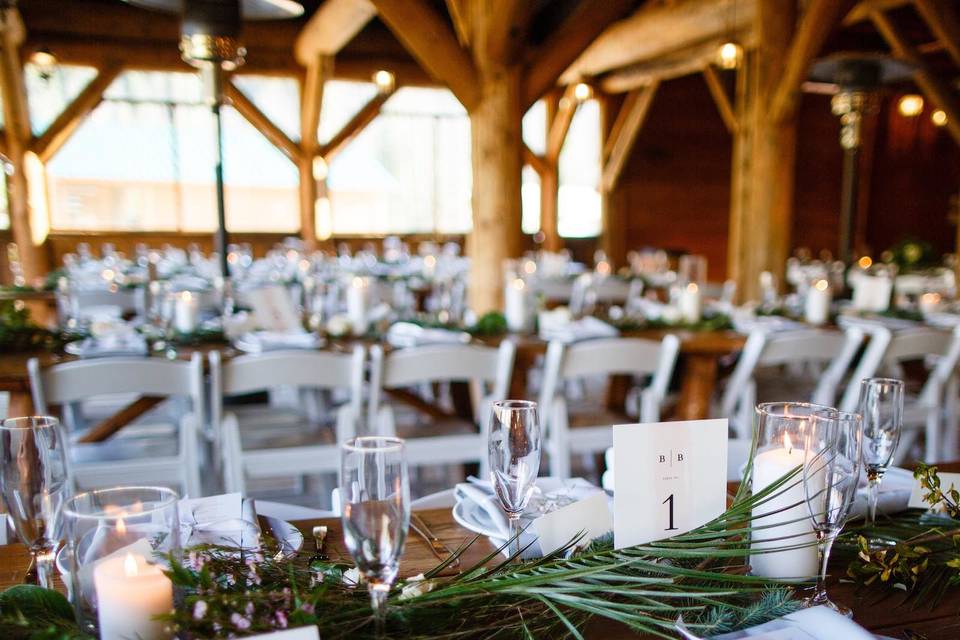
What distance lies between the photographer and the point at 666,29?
823cm

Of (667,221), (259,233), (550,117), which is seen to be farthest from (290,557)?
(667,221)

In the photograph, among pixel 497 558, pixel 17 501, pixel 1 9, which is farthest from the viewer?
pixel 1 9

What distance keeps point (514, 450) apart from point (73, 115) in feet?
33.9

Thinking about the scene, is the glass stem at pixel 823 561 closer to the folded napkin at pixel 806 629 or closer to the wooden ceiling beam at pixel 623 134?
the folded napkin at pixel 806 629

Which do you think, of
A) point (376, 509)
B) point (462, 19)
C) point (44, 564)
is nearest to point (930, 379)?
point (462, 19)

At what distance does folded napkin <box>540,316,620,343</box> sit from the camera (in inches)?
141

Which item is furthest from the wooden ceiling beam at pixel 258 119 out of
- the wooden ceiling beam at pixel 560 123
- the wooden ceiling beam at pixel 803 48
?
the wooden ceiling beam at pixel 803 48

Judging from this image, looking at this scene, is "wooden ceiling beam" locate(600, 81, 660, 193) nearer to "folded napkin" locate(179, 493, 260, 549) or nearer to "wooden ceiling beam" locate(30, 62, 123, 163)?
"wooden ceiling beam" locate(30, 62, 123, 163)

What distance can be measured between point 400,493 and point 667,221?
12679 mm

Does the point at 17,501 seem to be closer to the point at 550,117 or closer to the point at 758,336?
the point at 758,336

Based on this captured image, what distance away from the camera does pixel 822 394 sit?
363cm

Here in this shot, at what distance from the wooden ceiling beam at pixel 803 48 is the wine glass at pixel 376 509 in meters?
5.37

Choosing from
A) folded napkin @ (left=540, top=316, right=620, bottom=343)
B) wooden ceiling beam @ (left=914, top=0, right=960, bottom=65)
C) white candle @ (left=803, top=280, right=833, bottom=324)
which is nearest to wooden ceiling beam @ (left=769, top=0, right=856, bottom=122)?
white candle @ (left=803, top=280, right=833, bottom=324)

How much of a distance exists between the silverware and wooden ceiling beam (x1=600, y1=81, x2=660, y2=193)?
1025cm
